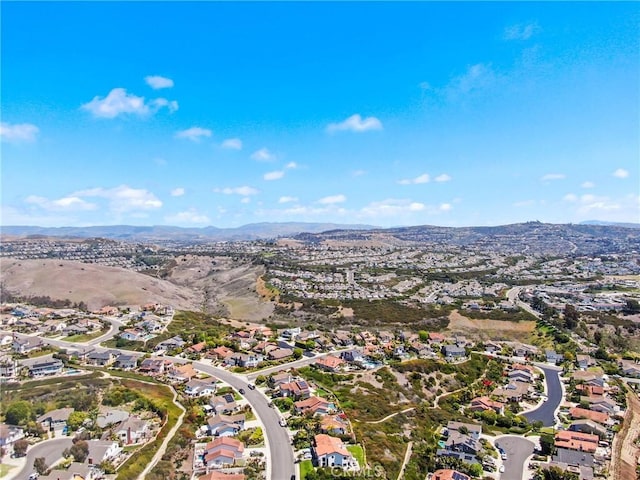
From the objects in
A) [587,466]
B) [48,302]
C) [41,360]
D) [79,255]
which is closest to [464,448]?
[587,466]

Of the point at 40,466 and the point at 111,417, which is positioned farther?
the point at 111,417

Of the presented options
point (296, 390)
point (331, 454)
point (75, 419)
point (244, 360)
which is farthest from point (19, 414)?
Result: point (244, 360)

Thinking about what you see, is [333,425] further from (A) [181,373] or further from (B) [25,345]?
(B) [25,345]

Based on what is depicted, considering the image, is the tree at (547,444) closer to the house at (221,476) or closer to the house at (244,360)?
the house at (221,476)

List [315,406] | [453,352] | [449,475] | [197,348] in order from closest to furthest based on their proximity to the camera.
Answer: [449,475], [315,406], [197,348], [453,352]

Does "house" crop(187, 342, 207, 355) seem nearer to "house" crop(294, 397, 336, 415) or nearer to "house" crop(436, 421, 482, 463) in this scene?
"house" crop(294, 397, 336, 415)

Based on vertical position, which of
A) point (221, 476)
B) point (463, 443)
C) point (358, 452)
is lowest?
point (463, 443)

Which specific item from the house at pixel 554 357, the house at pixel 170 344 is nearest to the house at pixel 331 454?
the house at pixel 170 344
